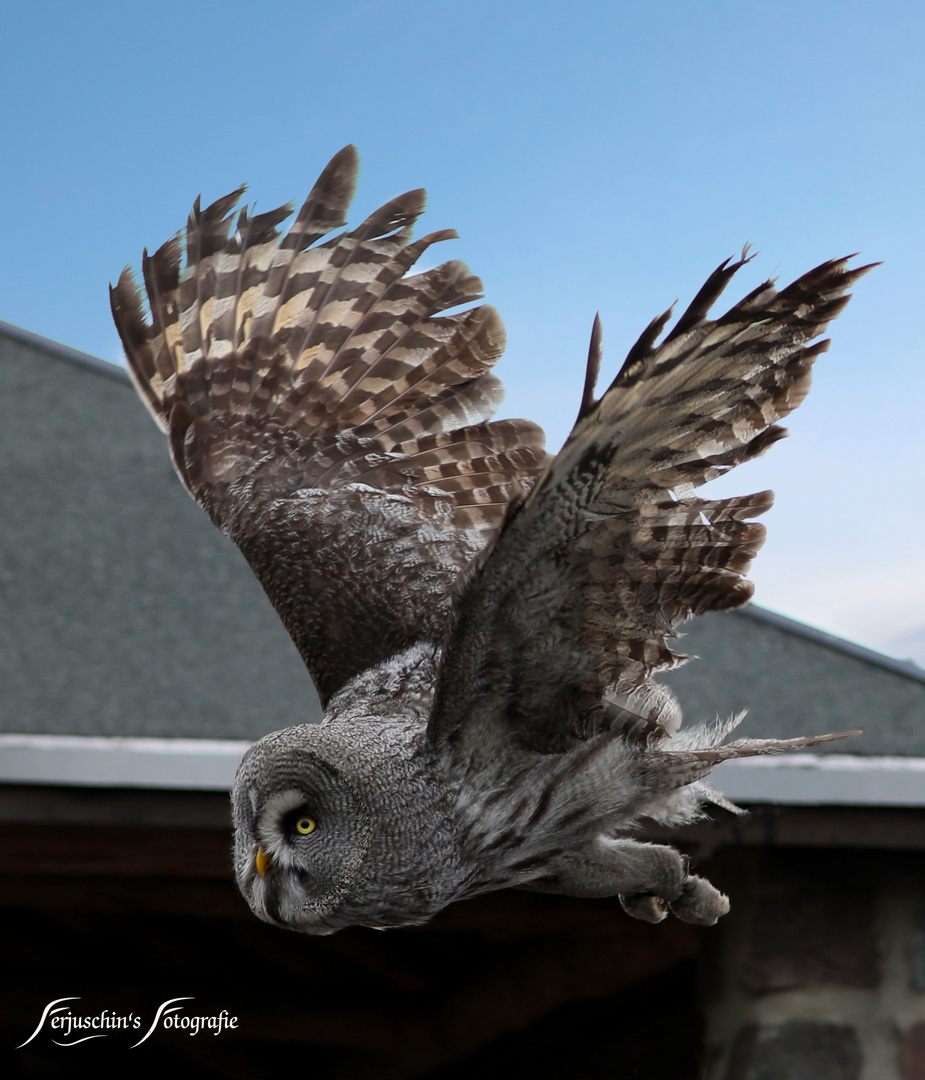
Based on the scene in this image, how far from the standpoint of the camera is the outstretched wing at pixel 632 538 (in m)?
1.54

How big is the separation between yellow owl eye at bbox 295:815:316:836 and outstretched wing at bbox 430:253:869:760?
9.9 inches

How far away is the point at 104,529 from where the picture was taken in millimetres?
3889

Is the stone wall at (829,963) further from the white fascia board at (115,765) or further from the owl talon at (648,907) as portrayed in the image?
the white fascia board at (115,765)

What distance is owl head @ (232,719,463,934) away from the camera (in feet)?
5.39

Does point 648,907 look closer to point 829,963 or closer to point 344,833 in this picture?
point 344,833

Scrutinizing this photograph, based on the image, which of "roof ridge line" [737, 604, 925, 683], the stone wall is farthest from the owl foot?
"roof ridge line" [737, 604, 925, 683]

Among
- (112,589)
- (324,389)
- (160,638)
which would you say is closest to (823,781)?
(324,389)

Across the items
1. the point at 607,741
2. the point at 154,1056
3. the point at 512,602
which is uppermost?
the point at 512,602

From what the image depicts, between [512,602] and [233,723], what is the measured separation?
5.39 ft

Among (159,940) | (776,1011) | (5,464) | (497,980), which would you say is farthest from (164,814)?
(5,464)

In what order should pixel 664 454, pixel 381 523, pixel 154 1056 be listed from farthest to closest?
pixel 154 1056 → pixel 381 523 → pixel 664 454

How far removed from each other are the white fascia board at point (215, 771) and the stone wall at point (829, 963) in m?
0.36

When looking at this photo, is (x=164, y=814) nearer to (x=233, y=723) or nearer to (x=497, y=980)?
(x=233, y=723)

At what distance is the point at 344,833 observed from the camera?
5.48ft
